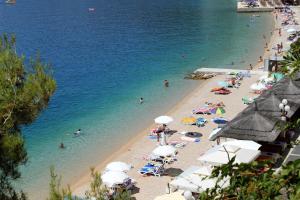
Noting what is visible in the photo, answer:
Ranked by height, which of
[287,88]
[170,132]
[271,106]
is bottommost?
[170,132]

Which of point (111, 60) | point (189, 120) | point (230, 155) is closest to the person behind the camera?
point (230, 155)

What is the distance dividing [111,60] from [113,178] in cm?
3459

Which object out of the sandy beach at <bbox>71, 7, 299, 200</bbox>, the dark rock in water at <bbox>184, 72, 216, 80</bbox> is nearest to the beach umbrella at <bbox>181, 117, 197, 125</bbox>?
the sandy beach at <bbox>71, 7, 299, 200</bbox>

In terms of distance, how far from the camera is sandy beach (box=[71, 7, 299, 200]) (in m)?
19.3

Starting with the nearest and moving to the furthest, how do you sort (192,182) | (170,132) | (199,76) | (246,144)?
(192,182), (246,144), (170,132), (199,76)

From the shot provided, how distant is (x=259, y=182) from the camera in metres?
4.04

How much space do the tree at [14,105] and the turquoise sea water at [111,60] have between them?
1142cm

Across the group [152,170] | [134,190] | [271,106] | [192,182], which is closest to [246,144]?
[192,182]

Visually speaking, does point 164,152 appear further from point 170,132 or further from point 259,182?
point 259,182

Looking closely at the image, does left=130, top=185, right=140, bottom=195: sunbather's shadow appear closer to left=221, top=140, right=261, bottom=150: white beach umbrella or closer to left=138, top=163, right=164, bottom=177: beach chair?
left=138, top=163, right=164, bottom=177: beach chair

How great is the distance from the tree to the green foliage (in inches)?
240

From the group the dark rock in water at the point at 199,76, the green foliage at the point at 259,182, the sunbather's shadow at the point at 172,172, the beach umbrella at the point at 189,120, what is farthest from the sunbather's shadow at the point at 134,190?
the dark rock in water at the point at 199,76

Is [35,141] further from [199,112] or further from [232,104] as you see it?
[232,104]

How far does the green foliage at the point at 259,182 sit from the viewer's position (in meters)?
3.89
